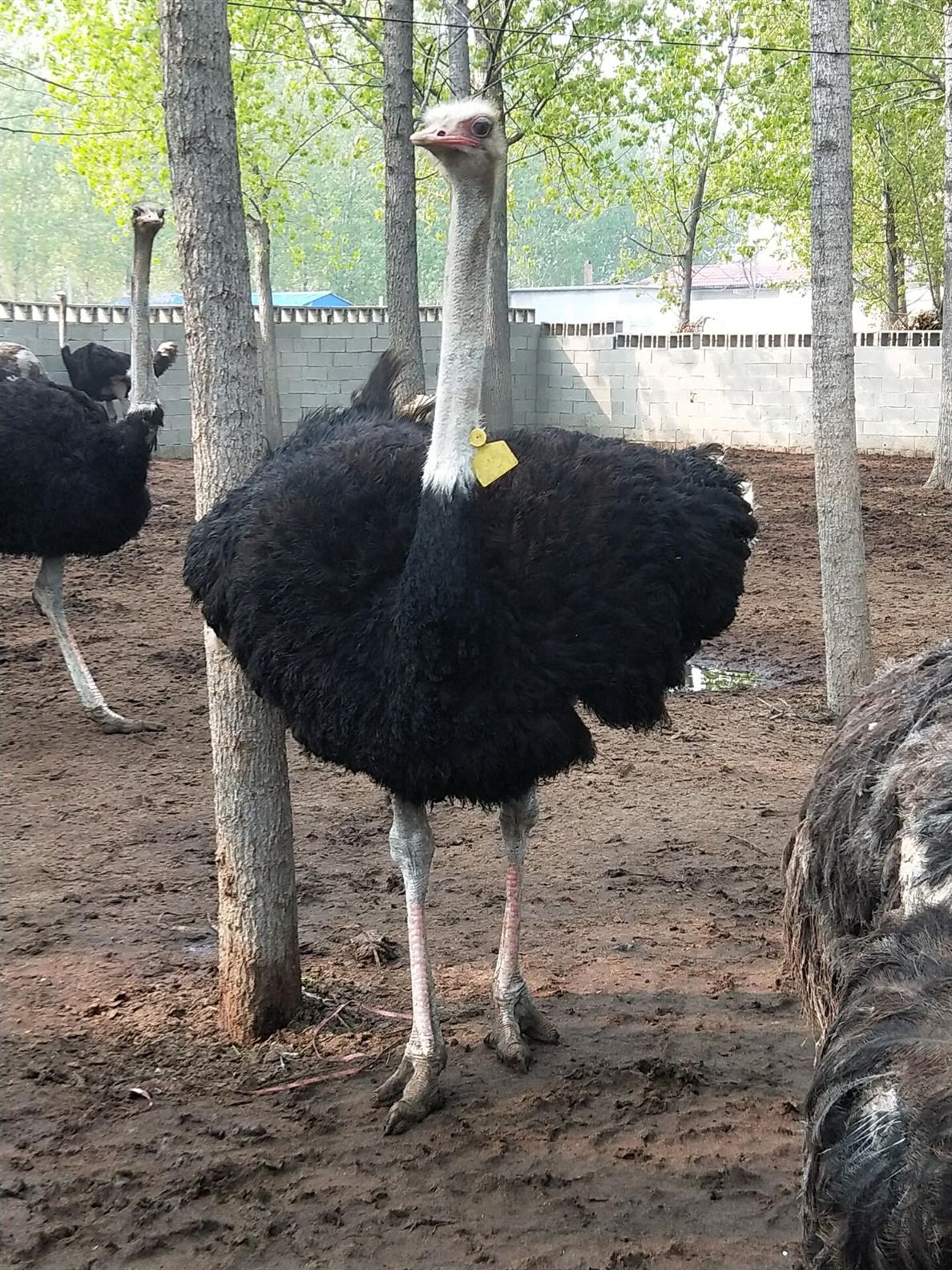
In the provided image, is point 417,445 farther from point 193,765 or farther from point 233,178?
point 193,765

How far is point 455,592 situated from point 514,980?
1.22m

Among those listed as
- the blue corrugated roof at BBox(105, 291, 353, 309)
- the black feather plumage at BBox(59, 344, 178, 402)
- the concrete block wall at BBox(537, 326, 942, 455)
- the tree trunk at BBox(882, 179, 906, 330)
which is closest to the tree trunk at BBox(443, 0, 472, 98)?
the black feather plumage at BBox(59, 344, 178, 402)

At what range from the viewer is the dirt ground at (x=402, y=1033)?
2.85 meters

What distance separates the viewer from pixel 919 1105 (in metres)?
1.48

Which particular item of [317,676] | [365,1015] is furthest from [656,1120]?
[317,676]

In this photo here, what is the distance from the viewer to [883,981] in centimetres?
172

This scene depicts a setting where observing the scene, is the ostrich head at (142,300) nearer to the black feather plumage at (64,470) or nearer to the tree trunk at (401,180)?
the black feather plumage at (64,470)

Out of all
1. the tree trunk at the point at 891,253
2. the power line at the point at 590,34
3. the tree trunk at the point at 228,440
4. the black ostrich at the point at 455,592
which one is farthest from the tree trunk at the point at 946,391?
the tree trunk at the point at 228,440

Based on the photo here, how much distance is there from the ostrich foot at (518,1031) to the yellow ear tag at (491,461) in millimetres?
1417

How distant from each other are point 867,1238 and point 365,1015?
2442 millimetres

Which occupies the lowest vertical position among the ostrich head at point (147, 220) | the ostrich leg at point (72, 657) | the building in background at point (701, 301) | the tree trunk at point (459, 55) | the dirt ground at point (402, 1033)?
the dirt ground at point (402, 1033)

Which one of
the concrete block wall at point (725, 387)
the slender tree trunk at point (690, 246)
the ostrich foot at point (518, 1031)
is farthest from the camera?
the slender tree trunk at point (690, 246)

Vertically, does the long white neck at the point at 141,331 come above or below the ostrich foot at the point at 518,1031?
above

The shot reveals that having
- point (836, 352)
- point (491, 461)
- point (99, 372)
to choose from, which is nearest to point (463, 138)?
point (491, 461)
